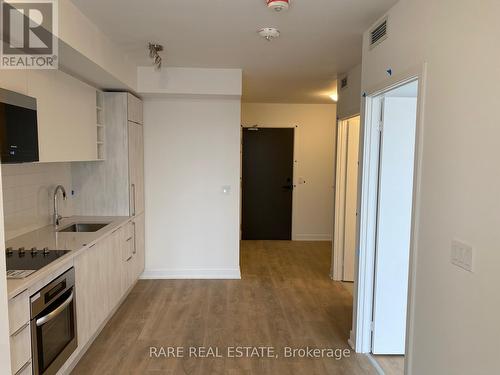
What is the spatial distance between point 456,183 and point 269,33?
1766 millimetres

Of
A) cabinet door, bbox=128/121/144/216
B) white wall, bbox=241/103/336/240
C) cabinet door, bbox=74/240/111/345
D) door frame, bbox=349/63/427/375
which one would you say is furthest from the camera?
white wall, bbox=241/103/336/240

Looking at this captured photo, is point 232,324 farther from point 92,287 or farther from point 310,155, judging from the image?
point 310,155

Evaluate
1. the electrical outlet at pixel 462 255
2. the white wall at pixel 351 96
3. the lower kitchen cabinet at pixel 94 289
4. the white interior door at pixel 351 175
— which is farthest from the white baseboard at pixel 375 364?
the white wall at pixel 351 96

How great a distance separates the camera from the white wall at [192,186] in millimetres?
4379

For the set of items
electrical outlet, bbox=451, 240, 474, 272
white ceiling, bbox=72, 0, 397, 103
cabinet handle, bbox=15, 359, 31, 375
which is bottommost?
cabinet handle, bbox=15, 359, 31, 375

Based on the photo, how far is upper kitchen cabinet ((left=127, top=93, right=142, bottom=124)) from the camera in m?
3.80

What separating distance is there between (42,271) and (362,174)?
2.26 meters

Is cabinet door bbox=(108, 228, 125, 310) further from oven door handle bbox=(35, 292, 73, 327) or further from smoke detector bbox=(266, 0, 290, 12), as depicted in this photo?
smoke detector bbox=(266, 0, 290, 12)

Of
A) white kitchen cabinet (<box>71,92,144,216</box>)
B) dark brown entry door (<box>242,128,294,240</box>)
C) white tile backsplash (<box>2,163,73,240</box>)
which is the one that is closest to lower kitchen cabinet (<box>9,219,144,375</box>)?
white kitchen cabinet (<box>71,92,144,216</box>)

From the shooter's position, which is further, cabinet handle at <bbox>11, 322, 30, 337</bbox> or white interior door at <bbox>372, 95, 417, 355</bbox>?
white interior door at <bbox>372, 95, 417, 355</bbox>

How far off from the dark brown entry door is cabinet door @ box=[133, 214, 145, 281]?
266 centimetres

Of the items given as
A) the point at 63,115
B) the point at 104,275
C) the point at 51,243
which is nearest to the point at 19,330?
the point at 51,243

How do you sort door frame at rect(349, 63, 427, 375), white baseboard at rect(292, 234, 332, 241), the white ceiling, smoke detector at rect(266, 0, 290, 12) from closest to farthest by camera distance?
smoke detector at rect(266, 0, 290, 12)
the white ceiling
door frame at rect(349, 63, 427, 375)
white baseboard at rect(292, 234, 332, 241)

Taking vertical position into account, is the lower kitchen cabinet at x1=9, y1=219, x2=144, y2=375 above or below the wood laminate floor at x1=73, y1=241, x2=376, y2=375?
above
